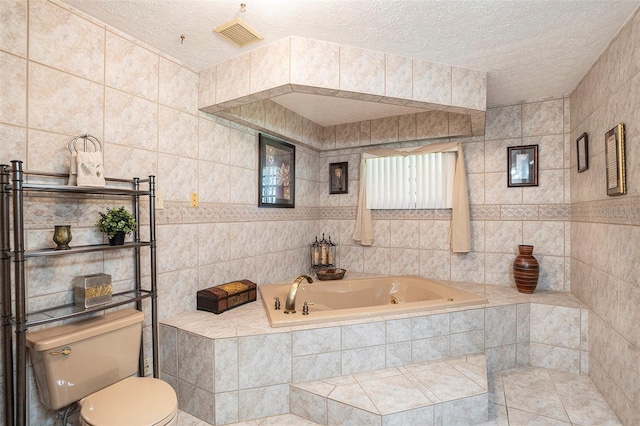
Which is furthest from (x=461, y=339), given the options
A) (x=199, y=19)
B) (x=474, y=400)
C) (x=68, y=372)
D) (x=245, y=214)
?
(x=199, y=19)

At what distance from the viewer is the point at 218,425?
1957 mm

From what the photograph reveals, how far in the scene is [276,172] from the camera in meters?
3.32

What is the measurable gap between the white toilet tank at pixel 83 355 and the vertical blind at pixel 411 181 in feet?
8.97

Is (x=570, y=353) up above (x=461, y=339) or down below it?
below

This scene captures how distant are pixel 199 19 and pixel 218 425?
7.79 feet

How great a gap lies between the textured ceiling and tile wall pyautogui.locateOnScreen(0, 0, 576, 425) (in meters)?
0.24

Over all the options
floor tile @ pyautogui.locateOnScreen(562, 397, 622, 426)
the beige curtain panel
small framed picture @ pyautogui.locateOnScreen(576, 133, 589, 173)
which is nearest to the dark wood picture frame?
the beige curtain panel

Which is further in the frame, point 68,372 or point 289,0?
point 289,0

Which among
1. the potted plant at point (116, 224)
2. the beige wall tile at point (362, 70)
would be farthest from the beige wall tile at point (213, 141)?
the beige wall tile at point (362, 70)

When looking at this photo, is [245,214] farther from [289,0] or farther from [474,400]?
[474,400]

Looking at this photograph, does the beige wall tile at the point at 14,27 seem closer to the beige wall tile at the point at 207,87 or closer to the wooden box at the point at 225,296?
the beige wall tile at the point at 207,87

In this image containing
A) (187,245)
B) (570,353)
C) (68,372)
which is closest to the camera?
(68,372)

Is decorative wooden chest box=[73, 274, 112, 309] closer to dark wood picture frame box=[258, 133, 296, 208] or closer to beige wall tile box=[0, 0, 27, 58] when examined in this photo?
beige wall tile box=[0, 0, 27, 58]

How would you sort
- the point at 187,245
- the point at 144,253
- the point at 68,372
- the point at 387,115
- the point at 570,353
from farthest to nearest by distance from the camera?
the point at 387,115 < the point at 570,353 < the point at 187,245 < the point at 144,253 < the point at 68,372
